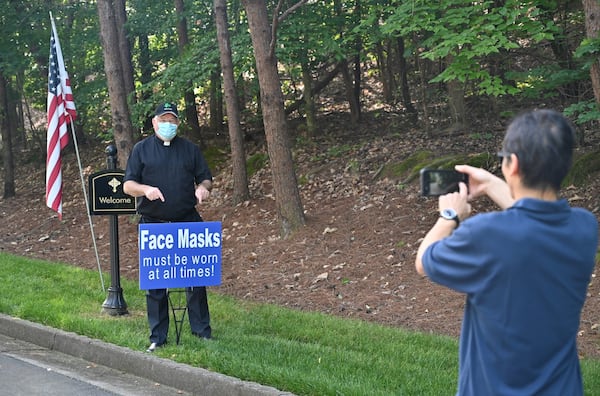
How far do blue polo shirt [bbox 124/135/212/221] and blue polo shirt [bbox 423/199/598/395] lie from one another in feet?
16.2

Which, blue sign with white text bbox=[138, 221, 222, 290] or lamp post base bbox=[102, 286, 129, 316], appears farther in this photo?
lamp post base bbox=[102, 286, 129, 316]

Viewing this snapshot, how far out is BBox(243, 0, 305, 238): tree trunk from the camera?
13359 millimetres

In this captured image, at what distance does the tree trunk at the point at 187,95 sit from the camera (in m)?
20.5

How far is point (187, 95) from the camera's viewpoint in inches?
828

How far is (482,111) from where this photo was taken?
18.2 meters

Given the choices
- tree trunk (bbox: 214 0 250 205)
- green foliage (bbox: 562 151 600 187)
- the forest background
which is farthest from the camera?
tree trunk (bbox: 214 0 250 205)

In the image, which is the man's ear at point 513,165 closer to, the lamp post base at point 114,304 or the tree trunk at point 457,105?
the lamp post base at point 114,304

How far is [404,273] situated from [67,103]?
5148mm

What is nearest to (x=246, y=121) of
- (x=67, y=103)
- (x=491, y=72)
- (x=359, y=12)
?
(x=359, y=12)

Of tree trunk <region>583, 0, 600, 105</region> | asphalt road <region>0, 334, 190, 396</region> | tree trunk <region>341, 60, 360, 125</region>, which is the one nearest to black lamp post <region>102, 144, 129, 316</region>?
asphalt road <region>0, 334, 190, 396</region>

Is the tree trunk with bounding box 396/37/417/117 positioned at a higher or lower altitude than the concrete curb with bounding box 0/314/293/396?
higher

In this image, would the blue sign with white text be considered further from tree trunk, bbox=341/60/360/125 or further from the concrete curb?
tree trunk, bbox=341/60/360/125

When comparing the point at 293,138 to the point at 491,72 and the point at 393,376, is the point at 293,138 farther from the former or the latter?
the point at 393,376

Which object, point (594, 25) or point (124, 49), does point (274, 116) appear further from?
point (124, 49)
